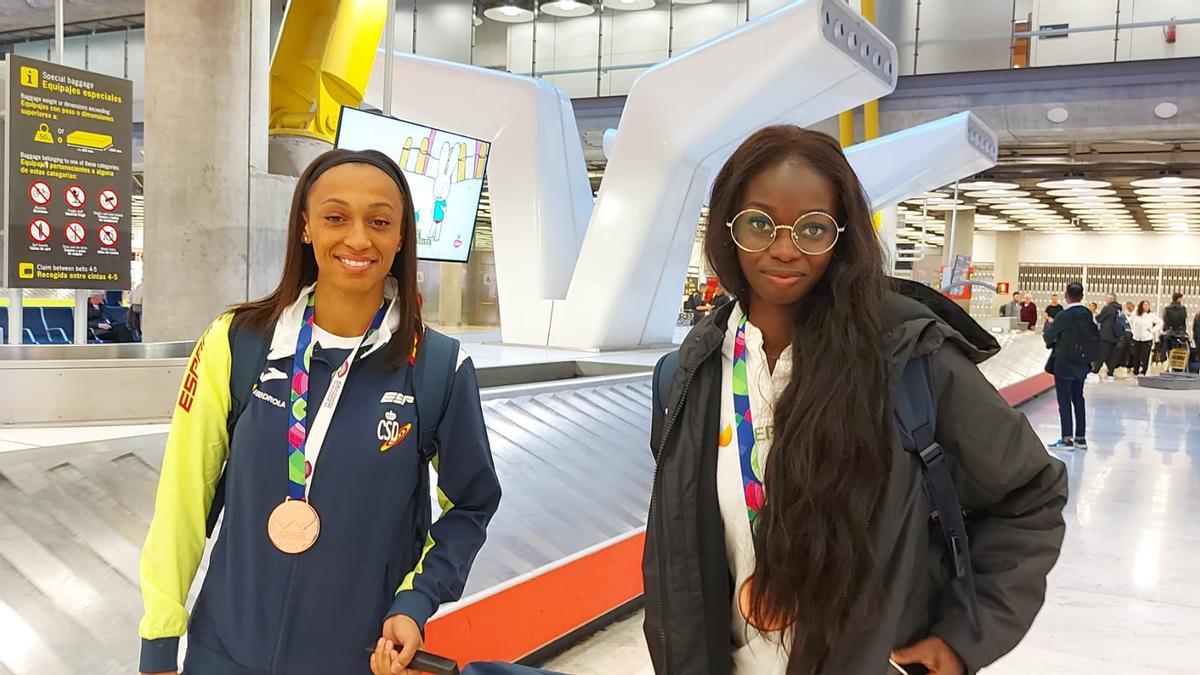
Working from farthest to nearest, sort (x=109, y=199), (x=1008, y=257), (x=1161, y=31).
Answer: (x=1008, y=257) → (x=1161, y=31) → (x=109, y=199)

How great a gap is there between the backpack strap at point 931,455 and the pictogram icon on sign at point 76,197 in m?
5.08

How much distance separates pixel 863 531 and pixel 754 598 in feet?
0.66

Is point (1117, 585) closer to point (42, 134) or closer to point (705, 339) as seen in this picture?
point (705, 339)

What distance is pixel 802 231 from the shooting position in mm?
1447

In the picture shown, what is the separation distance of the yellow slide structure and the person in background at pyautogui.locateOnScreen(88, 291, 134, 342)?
16.1 feet

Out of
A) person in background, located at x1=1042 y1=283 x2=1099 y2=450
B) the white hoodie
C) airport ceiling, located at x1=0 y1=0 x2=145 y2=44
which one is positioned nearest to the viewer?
person in background, located at x1=1042 y1=283 x2=1099 y2=450

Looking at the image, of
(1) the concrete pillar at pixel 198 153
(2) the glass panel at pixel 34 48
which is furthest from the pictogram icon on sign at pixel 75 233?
(2) the glass panel at pixel 34 48

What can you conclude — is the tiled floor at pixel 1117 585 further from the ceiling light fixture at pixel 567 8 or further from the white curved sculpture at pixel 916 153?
the ceiling light fixture at pixel 567 8

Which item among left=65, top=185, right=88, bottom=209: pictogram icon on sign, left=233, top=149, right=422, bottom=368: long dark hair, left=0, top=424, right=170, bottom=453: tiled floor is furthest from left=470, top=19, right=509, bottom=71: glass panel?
left=233, top=149, right=422, bottom=368: long dark hair

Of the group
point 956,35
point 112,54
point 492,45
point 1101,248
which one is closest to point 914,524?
point 956,35

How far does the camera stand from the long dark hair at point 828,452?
137 centimetres

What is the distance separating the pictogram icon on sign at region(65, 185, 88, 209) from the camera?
17.0 feet

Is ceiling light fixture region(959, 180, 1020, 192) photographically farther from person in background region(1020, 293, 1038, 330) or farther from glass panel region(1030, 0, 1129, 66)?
glass panel region(1030, 0, 1129, 66)

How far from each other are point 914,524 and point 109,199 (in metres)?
5.21
